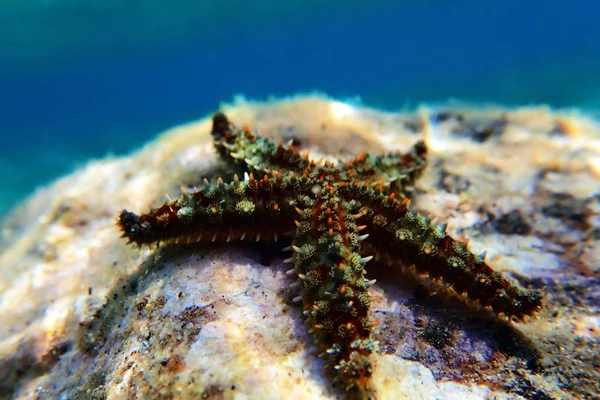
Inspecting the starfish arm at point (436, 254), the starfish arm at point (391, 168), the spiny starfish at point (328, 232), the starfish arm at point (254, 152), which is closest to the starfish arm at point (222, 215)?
the spiny starfish at point (328, 232)

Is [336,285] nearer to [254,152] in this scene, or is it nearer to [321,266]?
[321,266]

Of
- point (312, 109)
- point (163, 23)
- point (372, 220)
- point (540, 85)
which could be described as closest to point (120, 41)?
point (163, 23)

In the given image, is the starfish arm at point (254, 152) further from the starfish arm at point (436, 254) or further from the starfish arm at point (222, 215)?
the starfish arm at point (436, 254)

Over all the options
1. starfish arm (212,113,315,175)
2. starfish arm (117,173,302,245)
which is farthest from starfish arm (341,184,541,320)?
starfish arm (212,113,315,175)

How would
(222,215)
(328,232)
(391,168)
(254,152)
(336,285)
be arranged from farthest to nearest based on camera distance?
(391,168) < (254,152) < (222,215) < (328,232) < (336,285)

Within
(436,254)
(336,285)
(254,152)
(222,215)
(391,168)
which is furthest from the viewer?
(391,168)

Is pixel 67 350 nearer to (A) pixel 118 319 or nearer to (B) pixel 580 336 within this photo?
(A) pixel 118 319

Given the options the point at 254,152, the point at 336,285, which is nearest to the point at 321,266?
the point at 336,285
